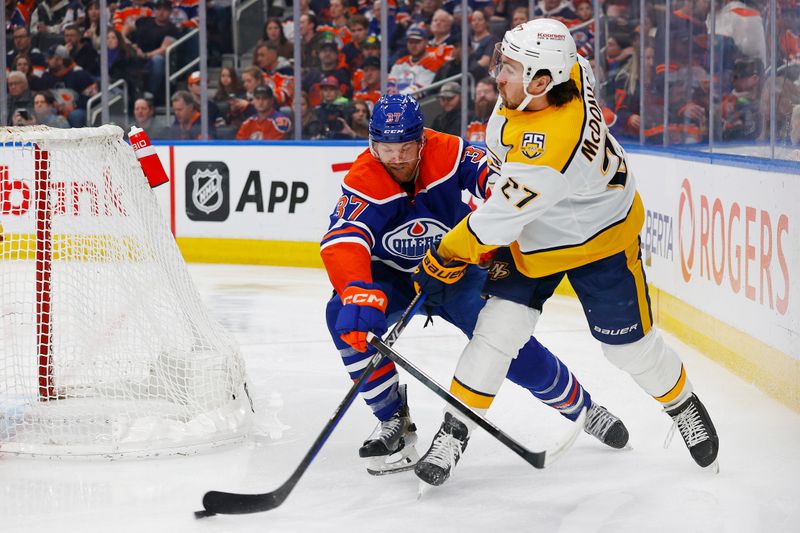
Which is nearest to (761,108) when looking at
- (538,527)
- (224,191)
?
(538,527)

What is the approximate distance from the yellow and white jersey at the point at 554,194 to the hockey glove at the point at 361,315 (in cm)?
19

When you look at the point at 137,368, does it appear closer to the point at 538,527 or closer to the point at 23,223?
the point at 23,223

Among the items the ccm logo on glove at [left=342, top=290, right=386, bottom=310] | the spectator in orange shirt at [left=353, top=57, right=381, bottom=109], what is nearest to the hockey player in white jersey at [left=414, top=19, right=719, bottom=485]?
the ccm logo on glove at [left=342, top=290, right=386, bottom=310]

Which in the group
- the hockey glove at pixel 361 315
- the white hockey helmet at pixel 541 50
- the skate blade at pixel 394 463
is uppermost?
the white hockey helmet at pixel 541 50

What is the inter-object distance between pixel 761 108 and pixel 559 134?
1.82 meters

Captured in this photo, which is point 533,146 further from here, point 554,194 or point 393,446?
point 393,446

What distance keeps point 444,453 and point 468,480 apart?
0.60ft

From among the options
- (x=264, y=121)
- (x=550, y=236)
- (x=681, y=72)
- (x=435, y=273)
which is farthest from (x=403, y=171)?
(x=264, y=121)

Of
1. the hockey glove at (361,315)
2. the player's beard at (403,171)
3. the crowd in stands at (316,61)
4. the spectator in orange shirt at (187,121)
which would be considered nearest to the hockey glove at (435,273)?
the hockey glove at (361,315)

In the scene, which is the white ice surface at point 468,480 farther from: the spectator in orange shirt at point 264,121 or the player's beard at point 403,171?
the spectator in orange shirt at point 264,121

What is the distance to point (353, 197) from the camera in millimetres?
2705

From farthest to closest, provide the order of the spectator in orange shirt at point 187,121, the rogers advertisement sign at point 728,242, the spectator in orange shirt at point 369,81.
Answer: the spectator in orange shirt at point 187,121
the spectator in orange shirt at point 369,81
the rogers advertisement sign at point 728,242

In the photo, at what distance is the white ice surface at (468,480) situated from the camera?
242 centimetres

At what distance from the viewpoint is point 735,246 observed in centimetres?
378
